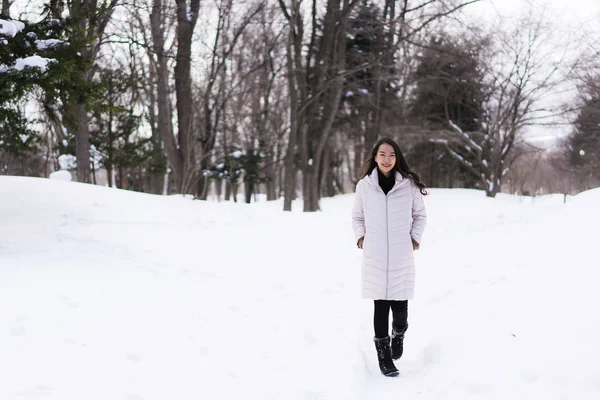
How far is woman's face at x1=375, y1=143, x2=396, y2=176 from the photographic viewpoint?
3697 mm

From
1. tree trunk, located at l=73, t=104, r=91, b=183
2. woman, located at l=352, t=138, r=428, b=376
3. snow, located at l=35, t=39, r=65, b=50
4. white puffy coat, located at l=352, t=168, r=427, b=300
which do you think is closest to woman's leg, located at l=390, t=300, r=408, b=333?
woman, located at l=352, t=138, r=428, b=376

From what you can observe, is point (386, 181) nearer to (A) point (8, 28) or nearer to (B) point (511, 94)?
(A) point (8, 28)

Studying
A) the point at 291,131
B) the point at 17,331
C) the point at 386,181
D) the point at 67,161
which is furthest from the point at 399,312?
the point at 67,161

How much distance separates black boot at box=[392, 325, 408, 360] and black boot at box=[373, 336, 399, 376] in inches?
9.7

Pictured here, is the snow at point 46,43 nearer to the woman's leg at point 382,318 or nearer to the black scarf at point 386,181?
the black scarf at point 386,181

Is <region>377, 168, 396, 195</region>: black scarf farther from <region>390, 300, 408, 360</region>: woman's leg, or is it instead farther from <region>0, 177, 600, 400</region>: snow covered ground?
<region>0, 177, 600, 400</region>: snow covered ground

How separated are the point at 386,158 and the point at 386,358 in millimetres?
1584

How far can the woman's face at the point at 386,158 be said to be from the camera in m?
3.70

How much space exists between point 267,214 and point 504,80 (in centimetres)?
1593

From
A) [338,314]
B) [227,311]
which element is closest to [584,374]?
[338,314]

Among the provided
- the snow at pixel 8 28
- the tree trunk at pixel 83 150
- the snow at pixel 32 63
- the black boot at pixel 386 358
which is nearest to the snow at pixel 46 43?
the snow at pixel 8 28

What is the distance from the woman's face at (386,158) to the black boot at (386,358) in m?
1.34

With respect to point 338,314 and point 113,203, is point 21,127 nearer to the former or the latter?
point 113,203

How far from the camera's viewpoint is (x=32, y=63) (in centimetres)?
520
